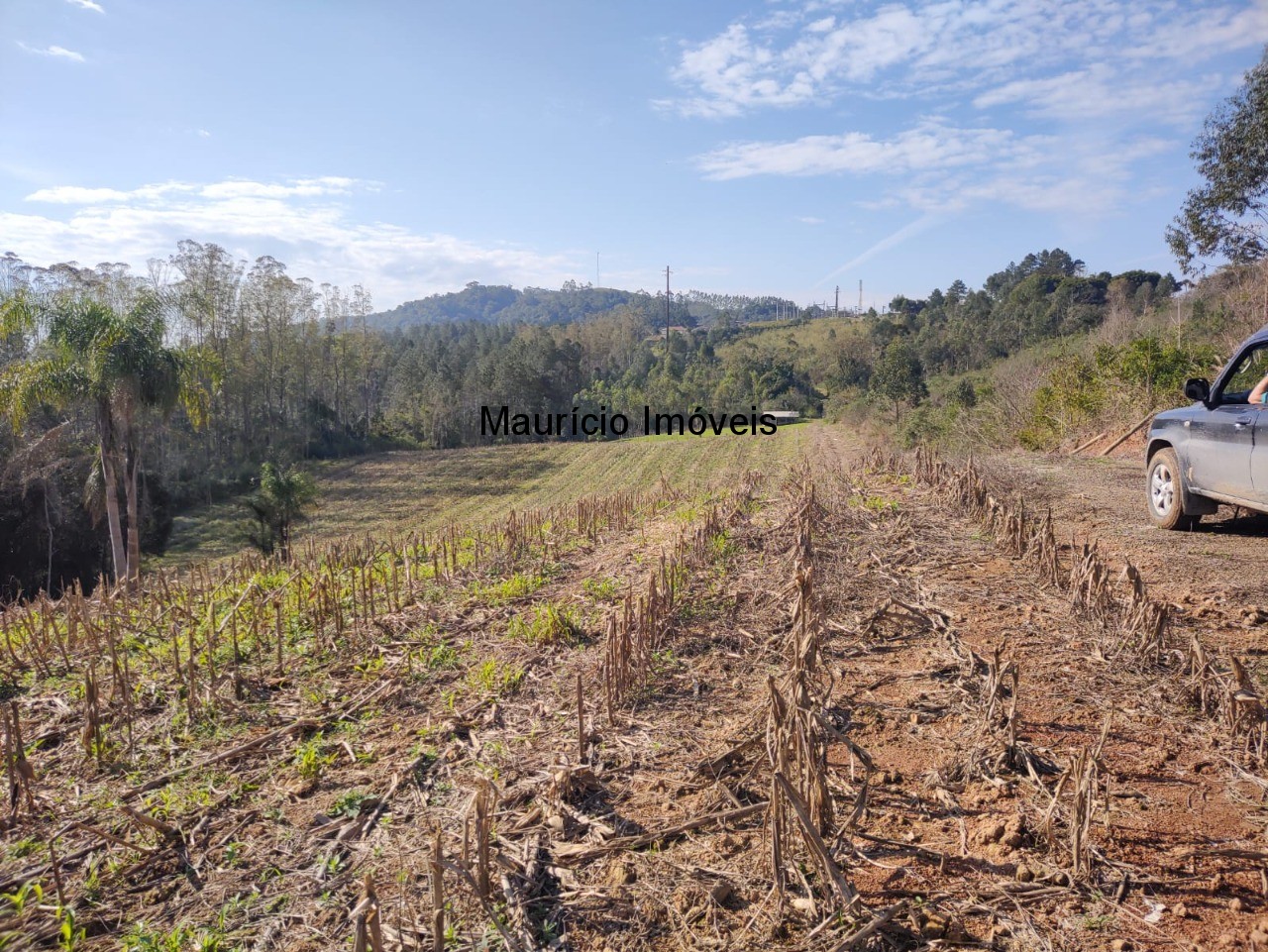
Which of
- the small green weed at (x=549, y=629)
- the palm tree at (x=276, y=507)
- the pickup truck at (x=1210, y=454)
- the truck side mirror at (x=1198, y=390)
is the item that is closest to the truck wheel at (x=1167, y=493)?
the pickup truck at (x=1210, y=454)

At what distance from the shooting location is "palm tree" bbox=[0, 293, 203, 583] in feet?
49.5

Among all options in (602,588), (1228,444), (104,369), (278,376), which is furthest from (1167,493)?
(278,376)

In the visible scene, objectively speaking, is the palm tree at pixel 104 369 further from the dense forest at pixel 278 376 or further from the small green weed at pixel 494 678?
the small green weed at pixel 494 678

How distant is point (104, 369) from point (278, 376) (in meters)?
36.6

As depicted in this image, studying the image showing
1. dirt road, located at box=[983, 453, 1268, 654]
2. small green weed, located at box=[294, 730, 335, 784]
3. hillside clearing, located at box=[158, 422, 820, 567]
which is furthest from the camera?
hillside clearing, located at box=[158, 422, 820, 567]

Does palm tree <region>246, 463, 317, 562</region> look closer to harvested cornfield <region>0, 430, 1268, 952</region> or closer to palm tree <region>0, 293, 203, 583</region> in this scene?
palm tree <region>0, 293, 203, 583</region>

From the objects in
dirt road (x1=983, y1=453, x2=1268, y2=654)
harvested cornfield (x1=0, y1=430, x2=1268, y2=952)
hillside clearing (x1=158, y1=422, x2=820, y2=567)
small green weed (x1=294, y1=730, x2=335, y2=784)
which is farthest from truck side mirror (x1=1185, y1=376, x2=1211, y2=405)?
hillside clearing (x1=158, y1=422, x2=820, y2=567)

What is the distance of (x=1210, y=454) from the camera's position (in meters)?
6.32

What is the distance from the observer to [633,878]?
2.75 metres

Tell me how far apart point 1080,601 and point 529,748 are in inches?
146

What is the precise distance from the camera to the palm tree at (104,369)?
595 inches

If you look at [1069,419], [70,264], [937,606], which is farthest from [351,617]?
[70,264]

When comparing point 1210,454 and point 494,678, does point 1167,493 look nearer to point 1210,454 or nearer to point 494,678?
point 1210,454

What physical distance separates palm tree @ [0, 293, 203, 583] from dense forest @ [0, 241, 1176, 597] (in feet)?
0.14
